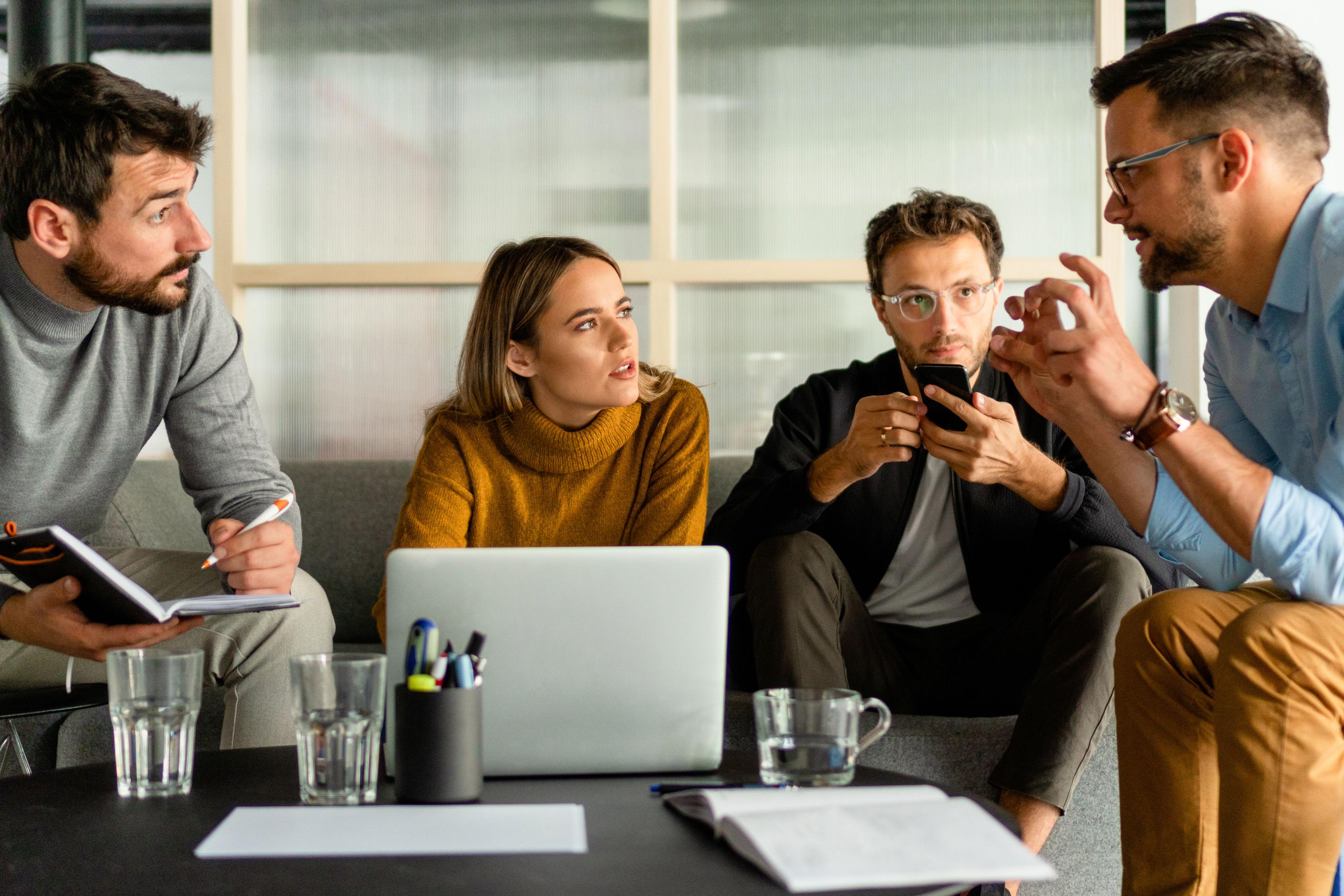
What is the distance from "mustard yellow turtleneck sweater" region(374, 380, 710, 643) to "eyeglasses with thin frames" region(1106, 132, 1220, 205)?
2.70 ft

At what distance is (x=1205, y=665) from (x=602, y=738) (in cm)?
88

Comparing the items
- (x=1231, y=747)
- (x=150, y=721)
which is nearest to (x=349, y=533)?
(x=150, y=721)

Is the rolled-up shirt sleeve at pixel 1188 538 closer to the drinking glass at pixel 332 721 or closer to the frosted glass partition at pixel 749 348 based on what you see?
the drinking glass at pixel 332 721

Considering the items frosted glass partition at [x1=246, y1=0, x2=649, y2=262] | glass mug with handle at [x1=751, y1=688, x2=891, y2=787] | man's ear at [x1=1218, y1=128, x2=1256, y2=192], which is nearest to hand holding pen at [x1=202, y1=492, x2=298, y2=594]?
glass mug with handle at [x1=751, y1=688, x2=891, y2=787]

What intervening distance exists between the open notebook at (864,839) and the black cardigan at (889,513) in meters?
1.02

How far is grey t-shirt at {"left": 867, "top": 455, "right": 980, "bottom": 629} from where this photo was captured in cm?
211

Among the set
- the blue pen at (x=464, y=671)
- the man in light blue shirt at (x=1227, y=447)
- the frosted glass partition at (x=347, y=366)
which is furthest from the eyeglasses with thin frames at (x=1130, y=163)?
the frosted glass partition at (x=347, y=366)

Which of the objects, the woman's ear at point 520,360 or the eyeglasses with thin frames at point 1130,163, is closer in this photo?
the eyeglasses with thin frames at point 1130,163

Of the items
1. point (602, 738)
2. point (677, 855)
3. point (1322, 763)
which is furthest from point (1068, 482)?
point (677, 855)

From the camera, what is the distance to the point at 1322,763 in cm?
134

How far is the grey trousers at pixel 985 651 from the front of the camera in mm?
1717

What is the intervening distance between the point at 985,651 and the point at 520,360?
983 millimetres

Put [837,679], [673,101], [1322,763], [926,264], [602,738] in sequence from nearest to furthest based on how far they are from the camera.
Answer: [602,738] < [1322,763] < [837,679] < [926,264] < [673,101]

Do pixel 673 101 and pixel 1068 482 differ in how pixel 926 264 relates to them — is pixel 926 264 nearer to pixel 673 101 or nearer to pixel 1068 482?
pixel 1068 482
